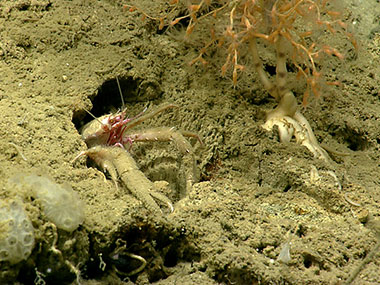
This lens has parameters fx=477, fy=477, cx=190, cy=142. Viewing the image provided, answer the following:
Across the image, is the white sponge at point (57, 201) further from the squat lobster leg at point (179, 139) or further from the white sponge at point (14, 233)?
the squat lobster leg at point (179, 139)

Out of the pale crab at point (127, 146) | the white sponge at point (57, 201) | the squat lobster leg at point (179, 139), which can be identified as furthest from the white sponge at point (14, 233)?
the squat lobster leg at point (179, 139)

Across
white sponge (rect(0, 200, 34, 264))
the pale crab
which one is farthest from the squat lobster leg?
white sponge (rect(0, 200, 34, 264))

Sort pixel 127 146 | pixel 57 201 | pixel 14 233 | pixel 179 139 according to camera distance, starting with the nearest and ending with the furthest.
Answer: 1. pixel 14 233
2. pixel 57 201
3. pixel 179 139
4. pixel 127 146

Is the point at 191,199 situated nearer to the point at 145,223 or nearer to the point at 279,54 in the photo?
the point at 145,223

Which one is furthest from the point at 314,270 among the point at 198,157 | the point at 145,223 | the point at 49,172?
the point at 49,172

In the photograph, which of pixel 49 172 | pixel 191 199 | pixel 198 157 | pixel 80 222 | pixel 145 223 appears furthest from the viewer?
pixel 198 157

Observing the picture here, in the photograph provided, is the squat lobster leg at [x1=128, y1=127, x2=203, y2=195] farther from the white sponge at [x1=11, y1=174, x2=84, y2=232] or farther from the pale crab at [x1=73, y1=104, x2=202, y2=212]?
the white sponge at [x1=11, y1=174, x2=84, y2=232]

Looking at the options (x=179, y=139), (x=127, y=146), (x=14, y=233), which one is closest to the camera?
(x=14, y=233)

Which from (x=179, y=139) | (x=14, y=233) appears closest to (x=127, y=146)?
(x=179, y=139)

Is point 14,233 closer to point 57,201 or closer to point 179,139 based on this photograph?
point 57,201
